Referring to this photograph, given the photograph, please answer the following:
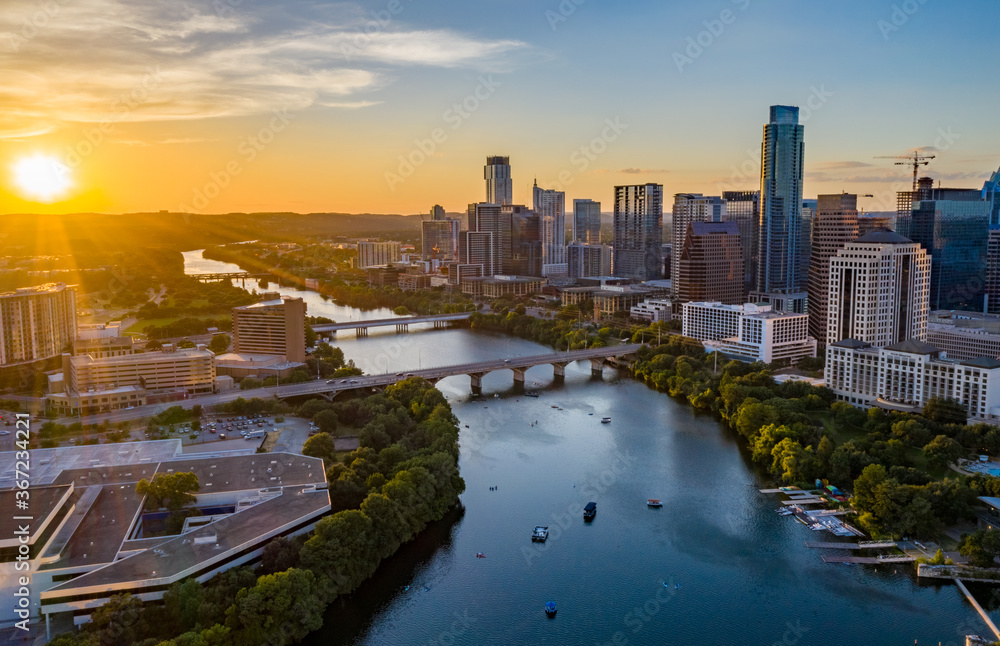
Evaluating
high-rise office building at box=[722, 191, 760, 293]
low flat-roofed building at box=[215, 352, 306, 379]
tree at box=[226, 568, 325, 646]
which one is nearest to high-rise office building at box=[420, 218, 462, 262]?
high-rise office building at box=[722, 191, 760, 293]

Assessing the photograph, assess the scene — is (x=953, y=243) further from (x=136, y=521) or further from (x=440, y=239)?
(x=440, y=239)

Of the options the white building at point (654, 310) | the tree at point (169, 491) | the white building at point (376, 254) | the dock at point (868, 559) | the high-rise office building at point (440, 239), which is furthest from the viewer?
the high-rise office building at point (440, 239)

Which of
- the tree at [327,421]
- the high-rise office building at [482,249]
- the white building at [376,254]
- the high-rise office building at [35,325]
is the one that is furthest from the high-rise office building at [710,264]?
the white building at [376,254]

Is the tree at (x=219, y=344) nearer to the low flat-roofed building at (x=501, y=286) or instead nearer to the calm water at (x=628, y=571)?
the calm water at (x=628, y=571)

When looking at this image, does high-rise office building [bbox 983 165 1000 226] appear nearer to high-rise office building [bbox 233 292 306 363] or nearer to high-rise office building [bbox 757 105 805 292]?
high-rise office building [bbox 757 105 805 292]

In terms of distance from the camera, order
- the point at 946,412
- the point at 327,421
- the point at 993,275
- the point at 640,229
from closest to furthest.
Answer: the point at 946,412
the point at 327,421
the point at 993,275
the point at 640,229

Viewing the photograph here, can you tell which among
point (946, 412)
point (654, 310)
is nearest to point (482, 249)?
point (654, 310)
